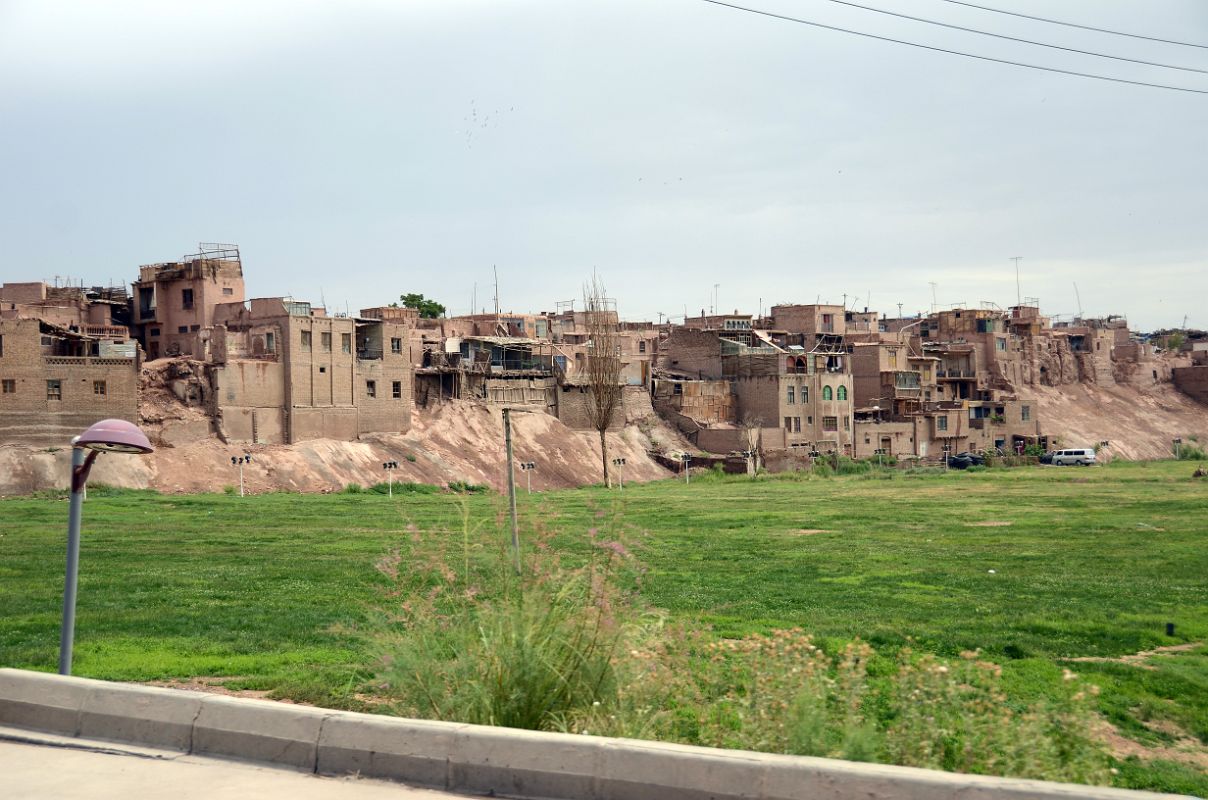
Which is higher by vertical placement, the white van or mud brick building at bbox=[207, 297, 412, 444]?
mud brick building at bbox=[207, 297, 412, 444]

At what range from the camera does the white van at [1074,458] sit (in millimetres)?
87500

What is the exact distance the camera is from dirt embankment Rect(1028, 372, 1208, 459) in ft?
374

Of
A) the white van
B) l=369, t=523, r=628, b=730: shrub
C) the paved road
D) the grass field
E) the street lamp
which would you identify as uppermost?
the street lamp

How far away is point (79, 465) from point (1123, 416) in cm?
12587

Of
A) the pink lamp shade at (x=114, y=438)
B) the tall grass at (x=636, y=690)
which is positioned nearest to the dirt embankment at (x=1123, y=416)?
the tall grass at (x=636, y=690)

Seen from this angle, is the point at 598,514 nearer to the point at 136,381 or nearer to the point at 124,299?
the point at 136,381

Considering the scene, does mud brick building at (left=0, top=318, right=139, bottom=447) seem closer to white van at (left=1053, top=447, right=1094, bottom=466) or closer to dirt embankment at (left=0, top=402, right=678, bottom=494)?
dirt embankment at (left=0, top=402, right=678, bottom=494)

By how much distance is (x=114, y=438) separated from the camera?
9.52 m

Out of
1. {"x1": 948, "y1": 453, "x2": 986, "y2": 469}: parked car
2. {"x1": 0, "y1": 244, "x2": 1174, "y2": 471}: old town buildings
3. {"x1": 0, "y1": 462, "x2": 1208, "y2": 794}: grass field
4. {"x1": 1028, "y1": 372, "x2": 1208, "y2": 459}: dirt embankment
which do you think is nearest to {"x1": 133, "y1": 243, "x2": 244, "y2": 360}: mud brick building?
{"x1": 0, "y1": 244, "x2": 1174, "y2": 471}: old town buildings

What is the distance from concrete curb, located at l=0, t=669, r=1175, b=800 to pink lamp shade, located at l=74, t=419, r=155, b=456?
189 cm

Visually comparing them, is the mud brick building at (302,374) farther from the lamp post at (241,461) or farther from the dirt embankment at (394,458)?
the lamp post at (241,461)

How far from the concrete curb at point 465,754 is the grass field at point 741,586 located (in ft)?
6.91

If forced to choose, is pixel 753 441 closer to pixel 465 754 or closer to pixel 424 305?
pixel 424 305

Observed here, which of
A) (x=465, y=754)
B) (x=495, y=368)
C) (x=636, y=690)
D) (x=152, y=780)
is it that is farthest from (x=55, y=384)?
(x=465, y=754)
